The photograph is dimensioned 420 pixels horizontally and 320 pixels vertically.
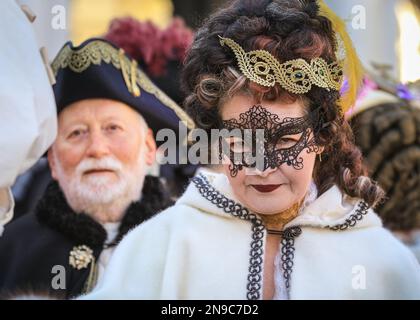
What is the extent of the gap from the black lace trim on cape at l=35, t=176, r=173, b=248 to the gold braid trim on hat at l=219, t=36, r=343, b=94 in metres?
0.67

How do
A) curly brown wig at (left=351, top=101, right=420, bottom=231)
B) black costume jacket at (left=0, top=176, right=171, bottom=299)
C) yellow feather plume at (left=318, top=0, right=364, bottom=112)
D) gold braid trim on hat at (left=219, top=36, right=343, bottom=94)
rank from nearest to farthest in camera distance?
gold braid trim on hat at (left=219, top=36, right=343, bottom=94), yellow feather plume at (left=318, top=0, right=364, bottom=112), black costume jacket at (left=0, top=176, right=171, bottom=299), curly brown wig at (left=351, top=101, right=420, bottom=231)

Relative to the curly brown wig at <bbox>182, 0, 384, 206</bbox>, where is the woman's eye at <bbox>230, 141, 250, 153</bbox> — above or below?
below

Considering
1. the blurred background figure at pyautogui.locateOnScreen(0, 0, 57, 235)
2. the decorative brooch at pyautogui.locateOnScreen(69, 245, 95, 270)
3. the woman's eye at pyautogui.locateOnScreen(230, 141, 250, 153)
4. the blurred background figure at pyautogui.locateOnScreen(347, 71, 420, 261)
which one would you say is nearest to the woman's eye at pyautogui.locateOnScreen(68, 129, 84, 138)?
the blurred background figure at pyautogui.locateOnScreen(0, 0, 57, 235)

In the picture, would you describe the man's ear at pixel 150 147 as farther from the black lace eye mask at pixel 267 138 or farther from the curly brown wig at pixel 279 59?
the black lace eye mask at pixel 267 138

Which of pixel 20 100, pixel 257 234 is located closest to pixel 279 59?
pixel 257 234

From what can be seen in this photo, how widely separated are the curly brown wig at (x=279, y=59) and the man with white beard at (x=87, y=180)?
0.42 metres

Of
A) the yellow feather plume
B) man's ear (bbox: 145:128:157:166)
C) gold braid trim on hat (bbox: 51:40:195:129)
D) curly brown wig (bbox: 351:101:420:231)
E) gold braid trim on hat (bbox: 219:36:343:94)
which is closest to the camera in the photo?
gold braid trim on hat (bbox: 219:36:343:94)

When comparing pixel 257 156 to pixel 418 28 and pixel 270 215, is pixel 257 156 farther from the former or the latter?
pixel 418 28

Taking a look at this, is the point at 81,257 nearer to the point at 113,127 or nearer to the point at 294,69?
the point at 113,127

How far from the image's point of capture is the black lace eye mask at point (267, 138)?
2.28 metres

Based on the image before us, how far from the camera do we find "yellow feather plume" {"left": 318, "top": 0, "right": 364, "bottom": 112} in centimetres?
241

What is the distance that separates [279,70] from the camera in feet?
7.45

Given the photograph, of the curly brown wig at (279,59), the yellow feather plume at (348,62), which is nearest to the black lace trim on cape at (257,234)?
the curly brown wig at (279,59)

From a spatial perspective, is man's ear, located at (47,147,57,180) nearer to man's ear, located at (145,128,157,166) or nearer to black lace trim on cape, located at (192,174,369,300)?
man's ear, located at (145,128,157,166)
